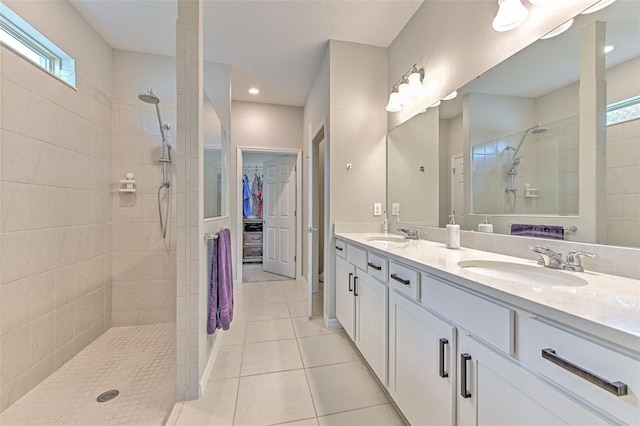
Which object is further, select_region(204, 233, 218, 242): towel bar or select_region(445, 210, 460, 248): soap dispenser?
select_region(204, 233, 218, 242): towel bar

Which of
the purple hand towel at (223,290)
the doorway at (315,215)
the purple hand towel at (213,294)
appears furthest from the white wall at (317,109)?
the purple hand towel at (213,294)

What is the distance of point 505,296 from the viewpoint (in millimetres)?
715

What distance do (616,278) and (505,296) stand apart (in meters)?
0.51

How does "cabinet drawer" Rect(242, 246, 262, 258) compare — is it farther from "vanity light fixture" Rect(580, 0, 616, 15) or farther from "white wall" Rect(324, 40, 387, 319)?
"vanity light fixture" Rect(580, 0, 616, 15)

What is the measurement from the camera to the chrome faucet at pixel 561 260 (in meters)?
0.95

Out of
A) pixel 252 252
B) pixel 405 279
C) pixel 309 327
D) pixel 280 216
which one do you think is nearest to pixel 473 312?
pixel 405 279

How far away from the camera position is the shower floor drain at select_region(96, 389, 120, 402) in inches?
59.9

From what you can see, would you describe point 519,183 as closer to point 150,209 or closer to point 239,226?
point 150,209

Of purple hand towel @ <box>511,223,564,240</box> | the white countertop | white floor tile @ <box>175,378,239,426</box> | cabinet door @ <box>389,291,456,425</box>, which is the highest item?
purple hand towel @ <box>511,223,564,240</box>

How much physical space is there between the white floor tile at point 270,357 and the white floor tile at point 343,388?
183 millimetres

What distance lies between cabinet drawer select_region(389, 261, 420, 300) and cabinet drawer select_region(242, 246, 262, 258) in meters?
4.35

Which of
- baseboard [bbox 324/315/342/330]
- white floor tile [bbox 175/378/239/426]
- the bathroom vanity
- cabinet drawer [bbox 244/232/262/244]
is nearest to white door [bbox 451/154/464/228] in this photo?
the bathroom vanity

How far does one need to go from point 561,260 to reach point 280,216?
367 cm

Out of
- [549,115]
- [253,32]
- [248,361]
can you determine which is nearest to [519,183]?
[549,115]
